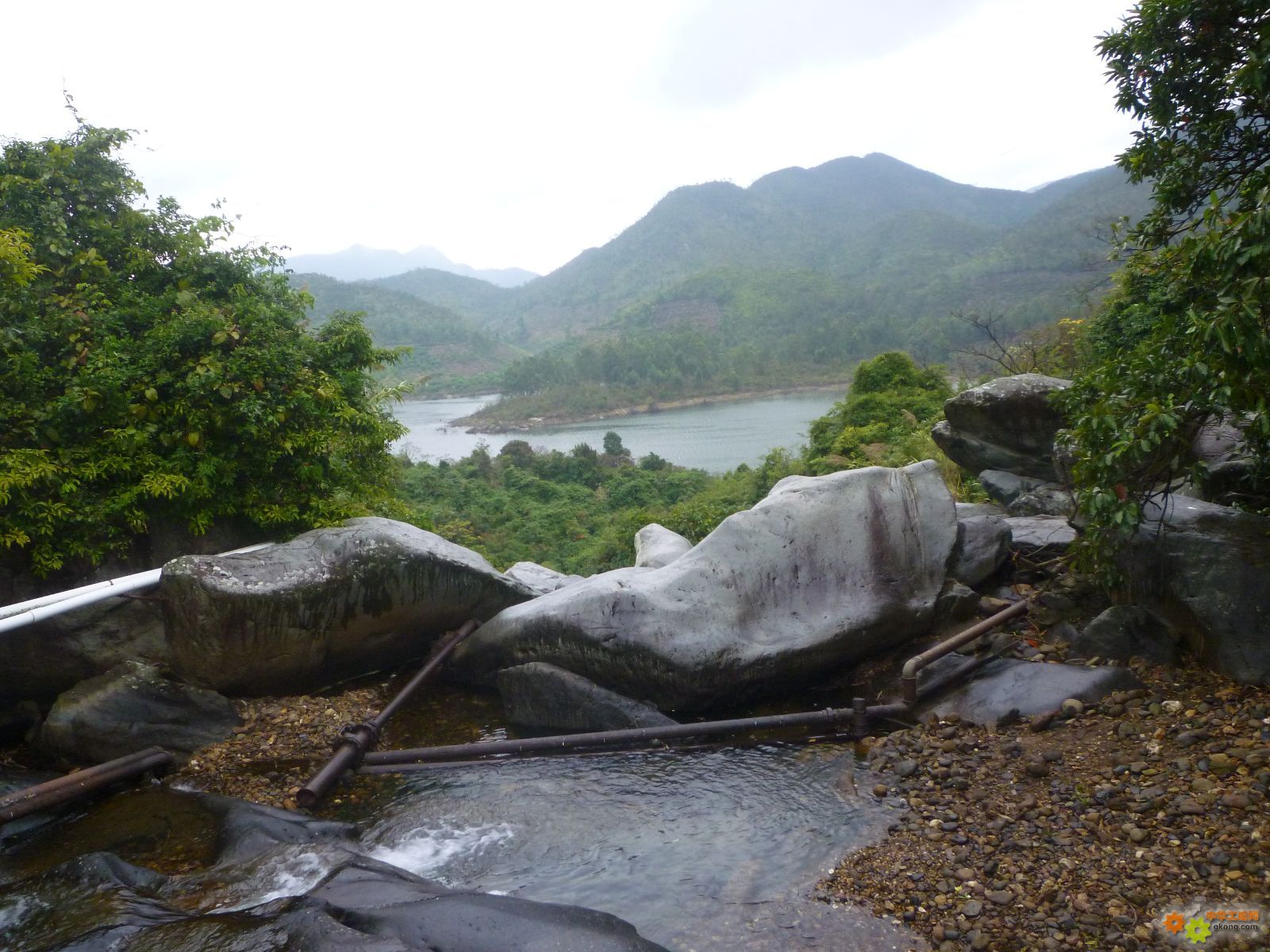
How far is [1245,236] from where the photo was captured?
4.31m

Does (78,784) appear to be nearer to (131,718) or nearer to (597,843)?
(131,718)

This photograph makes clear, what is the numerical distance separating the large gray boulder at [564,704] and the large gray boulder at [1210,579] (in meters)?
4.09

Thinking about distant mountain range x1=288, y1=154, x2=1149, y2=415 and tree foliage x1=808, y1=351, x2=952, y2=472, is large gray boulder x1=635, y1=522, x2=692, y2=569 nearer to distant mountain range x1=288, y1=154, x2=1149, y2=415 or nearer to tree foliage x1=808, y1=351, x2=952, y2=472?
distant mountain range x1=288, y1=154, x2=1149, y2=415

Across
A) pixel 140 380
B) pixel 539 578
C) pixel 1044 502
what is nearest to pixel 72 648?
pixel 140 380

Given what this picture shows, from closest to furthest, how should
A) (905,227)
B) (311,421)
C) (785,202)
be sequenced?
(311,421) < (905,227) < (785,202)

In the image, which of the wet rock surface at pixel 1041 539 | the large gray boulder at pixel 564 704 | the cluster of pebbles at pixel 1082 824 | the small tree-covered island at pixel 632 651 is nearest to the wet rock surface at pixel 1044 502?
the small tree-covered island at pixel 632 651

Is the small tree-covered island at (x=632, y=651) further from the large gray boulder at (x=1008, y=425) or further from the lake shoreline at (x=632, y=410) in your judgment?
the lake shoreline at (x=632, y=410)

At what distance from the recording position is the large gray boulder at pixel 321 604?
7074mm

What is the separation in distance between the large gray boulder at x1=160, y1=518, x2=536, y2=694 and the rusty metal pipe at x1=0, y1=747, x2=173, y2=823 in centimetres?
97

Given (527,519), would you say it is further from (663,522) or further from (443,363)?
(443,363)

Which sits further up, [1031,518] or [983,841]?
[1031,518]

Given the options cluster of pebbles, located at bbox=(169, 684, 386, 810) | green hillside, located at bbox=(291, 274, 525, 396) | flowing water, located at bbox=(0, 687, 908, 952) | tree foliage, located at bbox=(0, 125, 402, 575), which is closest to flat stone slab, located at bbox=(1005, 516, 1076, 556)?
flowing water, located at bbox=(0, 687, 908, 952)

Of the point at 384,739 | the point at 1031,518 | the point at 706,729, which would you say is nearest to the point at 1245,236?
the point at 706,729

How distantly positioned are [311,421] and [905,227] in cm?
8811
